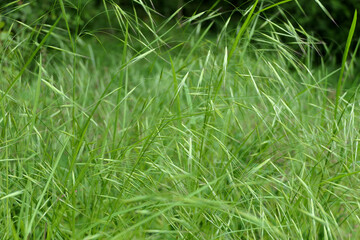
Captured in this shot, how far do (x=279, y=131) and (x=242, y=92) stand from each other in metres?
0.25

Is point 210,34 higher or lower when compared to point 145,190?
lower

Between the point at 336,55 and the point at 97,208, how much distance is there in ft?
12.4

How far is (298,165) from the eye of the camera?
2176mm

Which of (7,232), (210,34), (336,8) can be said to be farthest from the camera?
(210,34)

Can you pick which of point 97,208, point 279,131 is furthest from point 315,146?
point 97,208

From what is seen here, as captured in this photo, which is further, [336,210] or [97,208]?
Answer: [336,210]

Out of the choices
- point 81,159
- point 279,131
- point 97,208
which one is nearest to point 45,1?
point 81,159

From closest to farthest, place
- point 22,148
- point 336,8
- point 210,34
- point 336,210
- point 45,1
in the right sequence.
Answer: point 22,148, point 336,210, point 45,1, point 336,8, point 210,34

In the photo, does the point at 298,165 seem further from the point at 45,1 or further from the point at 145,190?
the point at 45,1

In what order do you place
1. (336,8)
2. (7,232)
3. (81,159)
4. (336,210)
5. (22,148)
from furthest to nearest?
(336,8)
(81,159)
(336,210)
(22,148)
(7,232)

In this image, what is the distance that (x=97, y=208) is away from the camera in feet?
5.43

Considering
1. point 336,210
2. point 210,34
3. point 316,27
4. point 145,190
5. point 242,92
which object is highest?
point 145,190

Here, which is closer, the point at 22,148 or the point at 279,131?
the point at 22,148

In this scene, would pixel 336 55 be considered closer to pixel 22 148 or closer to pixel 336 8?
pixel 336 8
